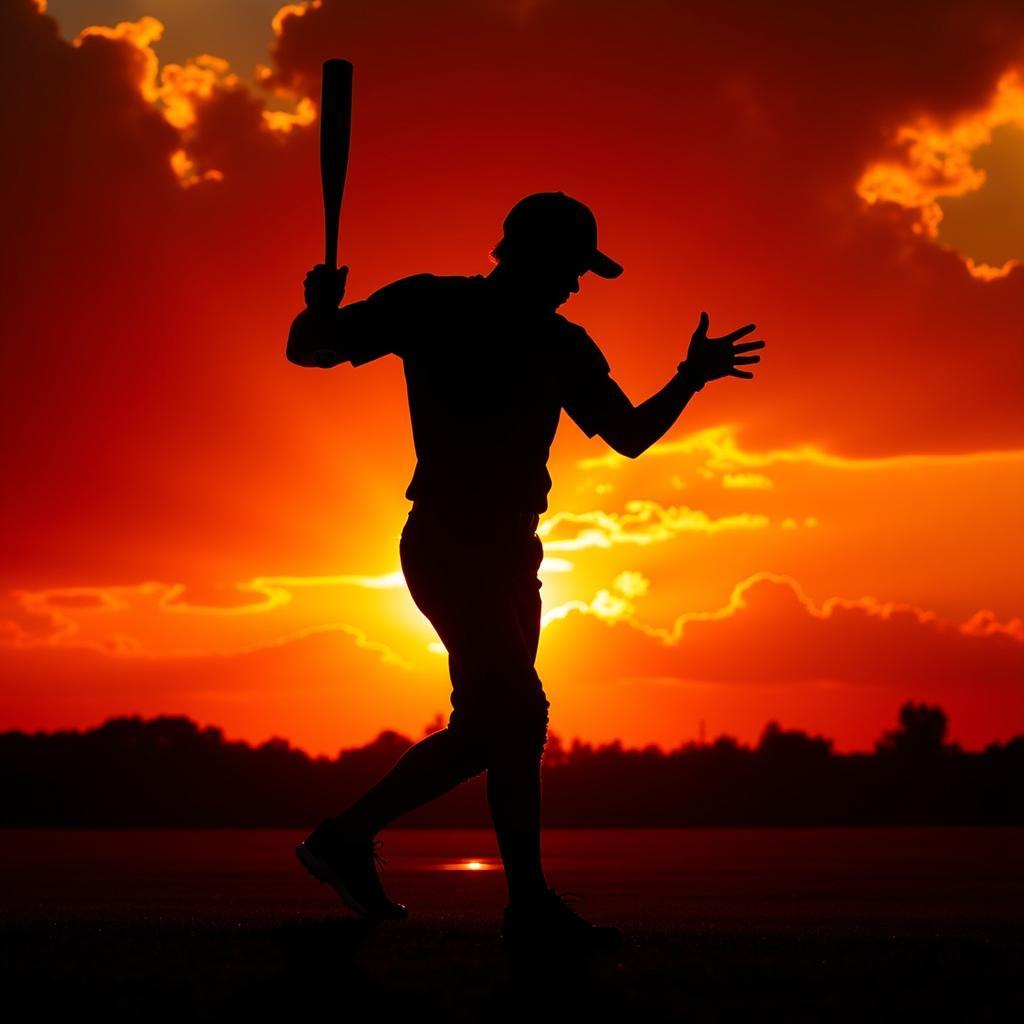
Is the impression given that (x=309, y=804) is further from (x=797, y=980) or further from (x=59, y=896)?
(x=797, y=980)

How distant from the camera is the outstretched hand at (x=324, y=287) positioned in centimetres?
615

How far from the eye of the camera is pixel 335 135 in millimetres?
6438

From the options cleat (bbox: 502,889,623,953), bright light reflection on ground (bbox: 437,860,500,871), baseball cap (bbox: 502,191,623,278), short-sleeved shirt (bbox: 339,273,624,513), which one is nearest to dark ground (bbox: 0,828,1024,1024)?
cleat (bbox: 502,889,623,953)

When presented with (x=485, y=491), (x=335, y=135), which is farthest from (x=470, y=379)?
(x=335, y=135)

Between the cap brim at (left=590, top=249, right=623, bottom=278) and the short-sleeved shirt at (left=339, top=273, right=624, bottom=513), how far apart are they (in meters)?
0.24

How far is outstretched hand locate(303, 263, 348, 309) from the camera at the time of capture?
6.15 m

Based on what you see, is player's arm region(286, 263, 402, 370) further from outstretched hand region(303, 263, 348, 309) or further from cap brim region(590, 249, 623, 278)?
cap brim region(590, 249, 623, 278)

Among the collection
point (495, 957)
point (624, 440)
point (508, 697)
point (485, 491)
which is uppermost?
point (624, 440)

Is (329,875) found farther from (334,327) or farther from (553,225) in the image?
(553,225)

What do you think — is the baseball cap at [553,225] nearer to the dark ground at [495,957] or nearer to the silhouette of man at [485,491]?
the silhouette of man at [485,491]

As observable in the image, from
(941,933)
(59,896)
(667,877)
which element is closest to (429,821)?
(667,877)

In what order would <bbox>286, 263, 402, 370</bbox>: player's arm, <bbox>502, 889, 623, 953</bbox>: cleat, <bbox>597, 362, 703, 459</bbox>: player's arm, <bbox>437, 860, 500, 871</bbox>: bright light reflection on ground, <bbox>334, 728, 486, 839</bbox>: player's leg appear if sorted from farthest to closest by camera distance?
<bbox>437, 860, 500, 871</bbox>: bright light reflection on ground
<bbox>597, 362, 703, 459</bbox>: player's arm
<bbox>334, 728, 486, 839</bbox>: player's leg
<bbox>286, 263, 402, 370</bbox>: player's arm
<bbox>502, 889, 623, 953</bbox>: cleat

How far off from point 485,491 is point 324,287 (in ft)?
2.91

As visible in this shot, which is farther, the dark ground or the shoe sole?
the shoe sole
